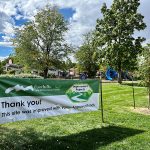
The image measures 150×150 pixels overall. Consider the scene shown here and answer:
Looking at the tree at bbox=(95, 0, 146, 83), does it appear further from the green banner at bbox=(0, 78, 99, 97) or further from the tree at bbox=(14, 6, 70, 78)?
the green banner at bbox=(0, 78, 99, 97)

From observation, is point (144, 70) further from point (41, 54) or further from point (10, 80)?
point (41, 54)

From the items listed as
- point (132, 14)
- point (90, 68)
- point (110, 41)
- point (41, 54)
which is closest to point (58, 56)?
point (41, 54)

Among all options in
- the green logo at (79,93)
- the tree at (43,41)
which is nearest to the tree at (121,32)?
the tree at (43,41)

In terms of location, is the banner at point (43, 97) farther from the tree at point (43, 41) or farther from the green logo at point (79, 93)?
the tree at point (43, 41)

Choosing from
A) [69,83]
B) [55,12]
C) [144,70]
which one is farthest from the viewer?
[55,12]

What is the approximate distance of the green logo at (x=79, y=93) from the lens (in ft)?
35.7

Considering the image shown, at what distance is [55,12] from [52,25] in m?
2.23

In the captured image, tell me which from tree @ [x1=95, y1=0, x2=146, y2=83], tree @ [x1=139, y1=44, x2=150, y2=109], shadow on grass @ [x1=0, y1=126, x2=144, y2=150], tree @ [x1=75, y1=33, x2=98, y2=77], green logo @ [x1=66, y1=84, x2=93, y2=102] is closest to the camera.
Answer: shadow on grass @ [x1=0, y1=126, x2=144, y2=150]

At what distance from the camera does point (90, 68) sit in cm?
8381

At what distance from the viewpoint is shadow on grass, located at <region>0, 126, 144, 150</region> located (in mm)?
8430

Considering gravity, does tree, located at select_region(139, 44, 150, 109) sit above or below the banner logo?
above

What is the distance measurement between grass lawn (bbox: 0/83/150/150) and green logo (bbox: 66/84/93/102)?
0.91 m

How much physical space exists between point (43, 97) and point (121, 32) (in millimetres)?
39381

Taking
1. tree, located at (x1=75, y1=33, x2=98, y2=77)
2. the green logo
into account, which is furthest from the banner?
tree, located at (x1=75, y1=33, x2=98, y2=77)
